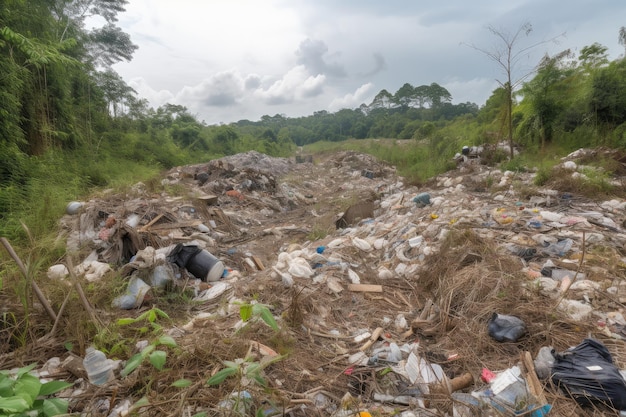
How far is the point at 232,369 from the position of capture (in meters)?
1.25

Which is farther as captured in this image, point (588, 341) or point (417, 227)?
point (417, 227)

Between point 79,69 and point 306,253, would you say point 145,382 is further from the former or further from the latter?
point 79,69

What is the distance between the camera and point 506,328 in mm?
2143

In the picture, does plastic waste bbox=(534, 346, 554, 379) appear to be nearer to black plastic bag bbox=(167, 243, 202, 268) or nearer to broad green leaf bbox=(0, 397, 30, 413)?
broad green leaf bbox=(0, 397, 30, 413)

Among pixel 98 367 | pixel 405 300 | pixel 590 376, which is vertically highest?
pixel 98 367

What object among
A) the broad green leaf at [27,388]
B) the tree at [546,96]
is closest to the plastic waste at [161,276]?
the broad green leaf at [27,388]

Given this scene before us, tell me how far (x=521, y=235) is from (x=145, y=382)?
3.87 m

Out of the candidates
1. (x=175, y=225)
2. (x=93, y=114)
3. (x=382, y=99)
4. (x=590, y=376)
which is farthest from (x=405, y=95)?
(x=590, y=376)

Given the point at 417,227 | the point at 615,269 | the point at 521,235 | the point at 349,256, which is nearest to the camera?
the point at 615,269

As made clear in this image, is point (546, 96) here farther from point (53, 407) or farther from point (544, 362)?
point (53, 407)

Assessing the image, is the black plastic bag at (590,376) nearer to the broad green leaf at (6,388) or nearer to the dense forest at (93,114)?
the broad green leaf at (6,388)

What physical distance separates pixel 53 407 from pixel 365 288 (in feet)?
7.86

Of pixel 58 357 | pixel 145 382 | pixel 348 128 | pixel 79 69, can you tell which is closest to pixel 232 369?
pixel 145 382

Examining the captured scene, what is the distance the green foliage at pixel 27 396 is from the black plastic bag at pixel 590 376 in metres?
2.32
